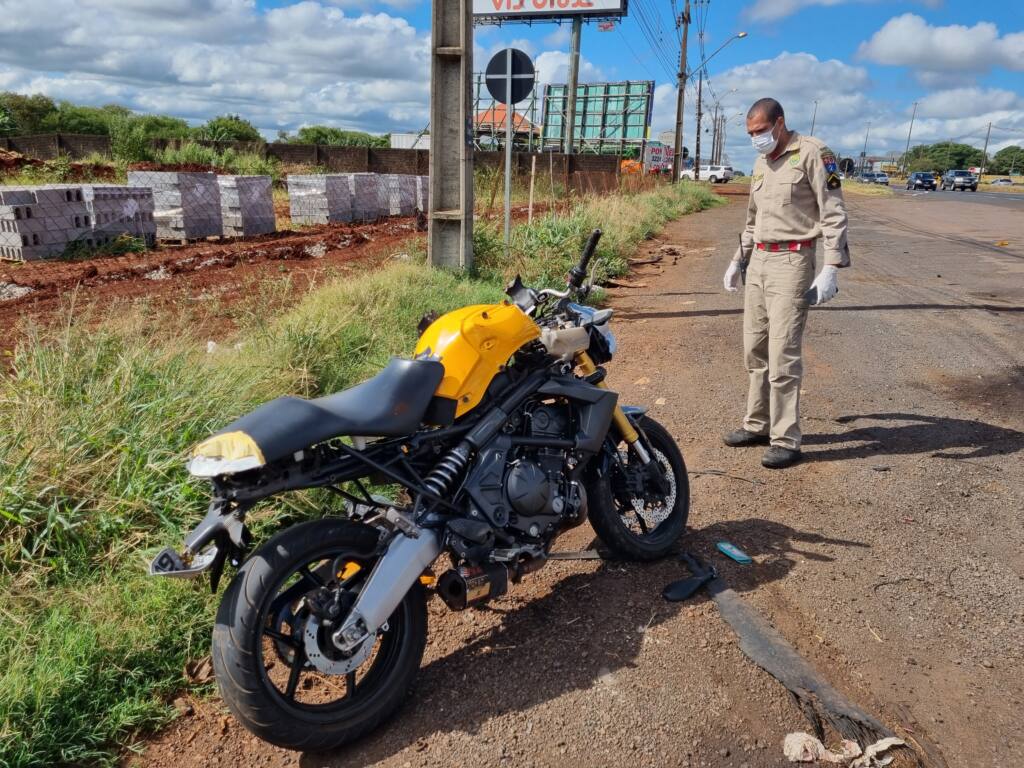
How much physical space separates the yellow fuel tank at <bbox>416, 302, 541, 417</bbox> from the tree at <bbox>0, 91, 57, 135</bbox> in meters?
46.2

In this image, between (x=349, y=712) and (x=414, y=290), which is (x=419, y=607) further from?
(x=414, y=290)

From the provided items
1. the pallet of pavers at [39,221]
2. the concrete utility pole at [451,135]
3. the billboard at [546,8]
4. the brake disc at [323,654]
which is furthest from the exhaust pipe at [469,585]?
the billboard at [546,8]

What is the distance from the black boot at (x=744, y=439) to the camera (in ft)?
17.8

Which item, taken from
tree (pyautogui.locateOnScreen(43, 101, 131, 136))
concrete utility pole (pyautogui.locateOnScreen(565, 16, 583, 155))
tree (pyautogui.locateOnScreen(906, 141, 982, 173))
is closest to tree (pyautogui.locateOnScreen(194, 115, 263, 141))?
tree (pyautogui.locateOnScreen(43, 101, 131, 136))

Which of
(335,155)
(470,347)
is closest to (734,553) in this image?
(470,347)

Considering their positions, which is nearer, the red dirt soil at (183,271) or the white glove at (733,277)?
the white glove at (733,277)

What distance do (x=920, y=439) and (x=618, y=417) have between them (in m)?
3.05

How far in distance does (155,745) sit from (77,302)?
6.99 meters

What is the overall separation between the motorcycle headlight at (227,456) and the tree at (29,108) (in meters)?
46.6

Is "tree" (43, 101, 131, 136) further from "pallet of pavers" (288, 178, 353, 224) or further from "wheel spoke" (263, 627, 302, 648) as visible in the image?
"wheel spoke" (263, 627, 302, 648)

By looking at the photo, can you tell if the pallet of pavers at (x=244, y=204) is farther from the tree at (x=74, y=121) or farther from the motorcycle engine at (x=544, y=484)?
the tree at (x=74, y=121)

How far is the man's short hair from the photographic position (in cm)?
493

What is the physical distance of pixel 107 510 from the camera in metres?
3.48

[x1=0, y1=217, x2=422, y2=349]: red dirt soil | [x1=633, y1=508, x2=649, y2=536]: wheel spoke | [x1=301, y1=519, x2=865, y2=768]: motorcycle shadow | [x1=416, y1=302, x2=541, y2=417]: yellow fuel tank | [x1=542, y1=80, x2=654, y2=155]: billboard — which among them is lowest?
[x1=301, y1=519, x2=865, y2=768]: motorcycle shadow
